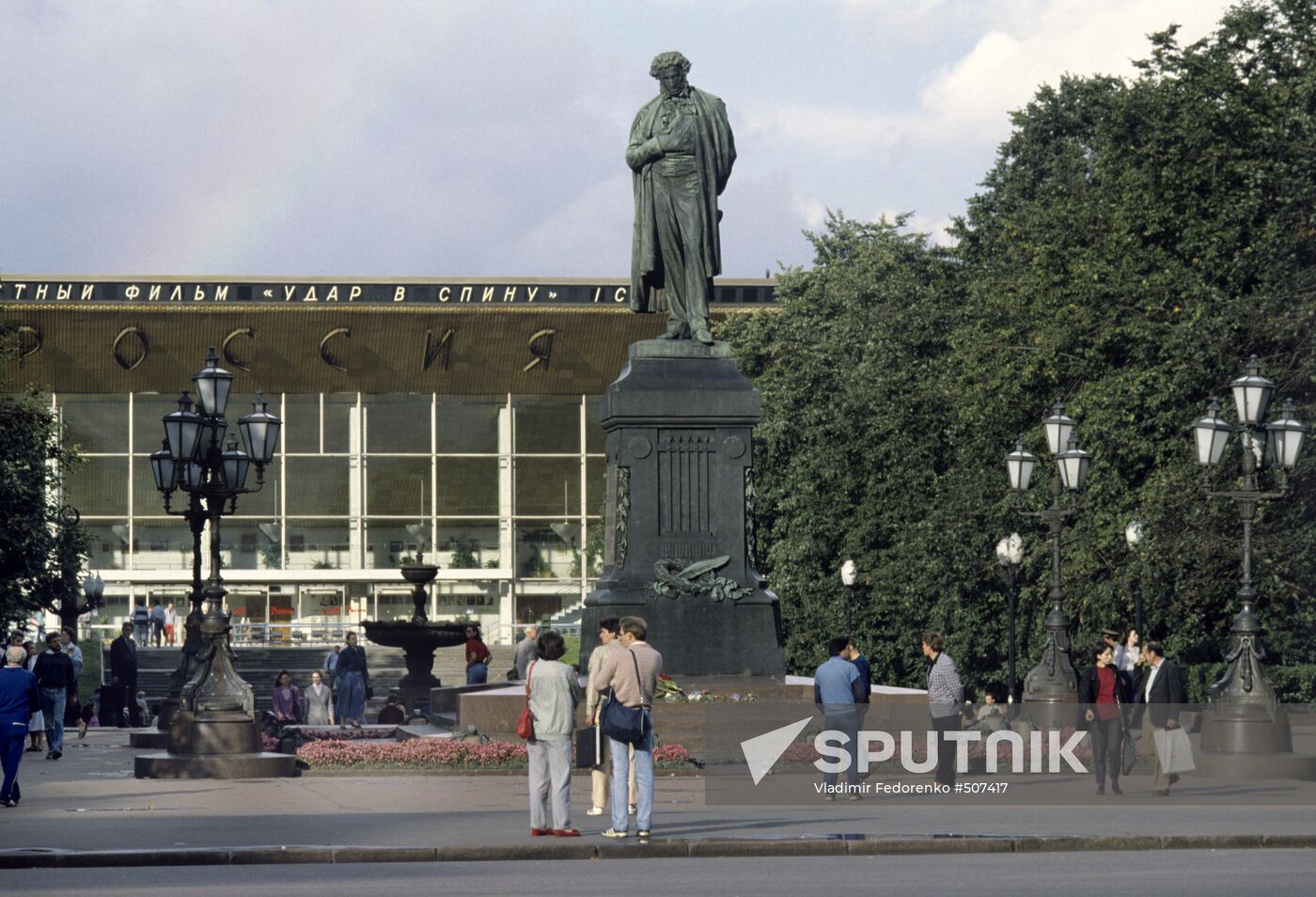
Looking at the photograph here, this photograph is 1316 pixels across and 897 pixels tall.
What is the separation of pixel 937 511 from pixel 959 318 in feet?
16.7

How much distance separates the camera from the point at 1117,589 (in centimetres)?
3762

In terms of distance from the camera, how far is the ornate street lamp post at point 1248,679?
74.9ft

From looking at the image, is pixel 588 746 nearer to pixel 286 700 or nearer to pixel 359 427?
pixel 286 700

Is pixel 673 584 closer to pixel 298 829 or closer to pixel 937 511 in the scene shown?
pixel 298 829

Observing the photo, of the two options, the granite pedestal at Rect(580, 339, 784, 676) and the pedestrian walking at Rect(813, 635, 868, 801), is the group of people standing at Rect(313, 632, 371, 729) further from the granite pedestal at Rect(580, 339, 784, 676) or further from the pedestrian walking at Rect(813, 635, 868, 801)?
the pedestrian walking at Rect(813, 635, 868, 801)

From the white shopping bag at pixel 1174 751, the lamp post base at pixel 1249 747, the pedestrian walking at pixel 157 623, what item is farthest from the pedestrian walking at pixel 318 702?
the pedestrian walking at pixel 157 623

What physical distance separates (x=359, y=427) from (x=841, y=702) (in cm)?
6588

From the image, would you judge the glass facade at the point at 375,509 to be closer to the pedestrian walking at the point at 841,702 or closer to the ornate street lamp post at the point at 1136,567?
the ornate street lamp post at the point at 1136,567

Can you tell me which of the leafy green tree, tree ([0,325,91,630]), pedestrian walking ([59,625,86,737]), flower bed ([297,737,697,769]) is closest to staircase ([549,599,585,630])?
the leafy green tree

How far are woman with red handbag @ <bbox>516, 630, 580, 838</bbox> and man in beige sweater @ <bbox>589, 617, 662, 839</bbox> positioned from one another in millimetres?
292

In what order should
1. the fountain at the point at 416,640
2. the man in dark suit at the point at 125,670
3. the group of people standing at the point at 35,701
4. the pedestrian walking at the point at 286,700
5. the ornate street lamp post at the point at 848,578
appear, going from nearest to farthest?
the group of people standing at the point at 35,701 → the pedestrian walking at the point at 286,700 → the fountain at the point at 416,640 → the man in dark suit at the point at 125,670 → the ornate street lamp post at the point at 848,578

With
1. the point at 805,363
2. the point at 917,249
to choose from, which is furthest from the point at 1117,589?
the point at 917,249

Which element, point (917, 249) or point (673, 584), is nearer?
point (673, 584)

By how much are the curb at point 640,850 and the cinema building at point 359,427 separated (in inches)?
2334
